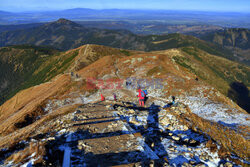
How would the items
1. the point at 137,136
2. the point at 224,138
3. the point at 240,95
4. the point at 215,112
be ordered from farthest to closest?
1. the point at 240,95
2. the point at 215,112
3. the point at 224,138
4. the point at 137,136

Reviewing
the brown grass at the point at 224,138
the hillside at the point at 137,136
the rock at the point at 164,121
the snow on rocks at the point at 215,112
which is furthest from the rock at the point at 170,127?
the snow on rocks at the point at 215,112

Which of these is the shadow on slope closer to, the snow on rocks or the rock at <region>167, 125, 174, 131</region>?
the snow on rocks

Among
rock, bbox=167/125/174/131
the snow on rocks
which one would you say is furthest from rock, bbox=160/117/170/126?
the snow on rocks

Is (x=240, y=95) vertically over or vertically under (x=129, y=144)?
under

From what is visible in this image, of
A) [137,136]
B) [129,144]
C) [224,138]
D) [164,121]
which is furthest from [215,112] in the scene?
[129,144]

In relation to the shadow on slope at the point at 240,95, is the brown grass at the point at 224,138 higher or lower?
higher

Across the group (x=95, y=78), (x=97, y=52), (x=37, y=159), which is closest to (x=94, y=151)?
(x=37, y=159)

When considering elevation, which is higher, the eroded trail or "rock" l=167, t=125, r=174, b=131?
the eroded trail

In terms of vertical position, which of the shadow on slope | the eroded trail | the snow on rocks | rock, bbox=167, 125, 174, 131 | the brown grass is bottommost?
the shadow on slope

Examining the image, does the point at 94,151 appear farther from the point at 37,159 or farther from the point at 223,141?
the point at 223,141

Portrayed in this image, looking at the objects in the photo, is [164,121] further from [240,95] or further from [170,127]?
[240,95]

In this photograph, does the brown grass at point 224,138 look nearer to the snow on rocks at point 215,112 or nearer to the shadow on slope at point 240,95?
the snow on rocks at point 215,112
